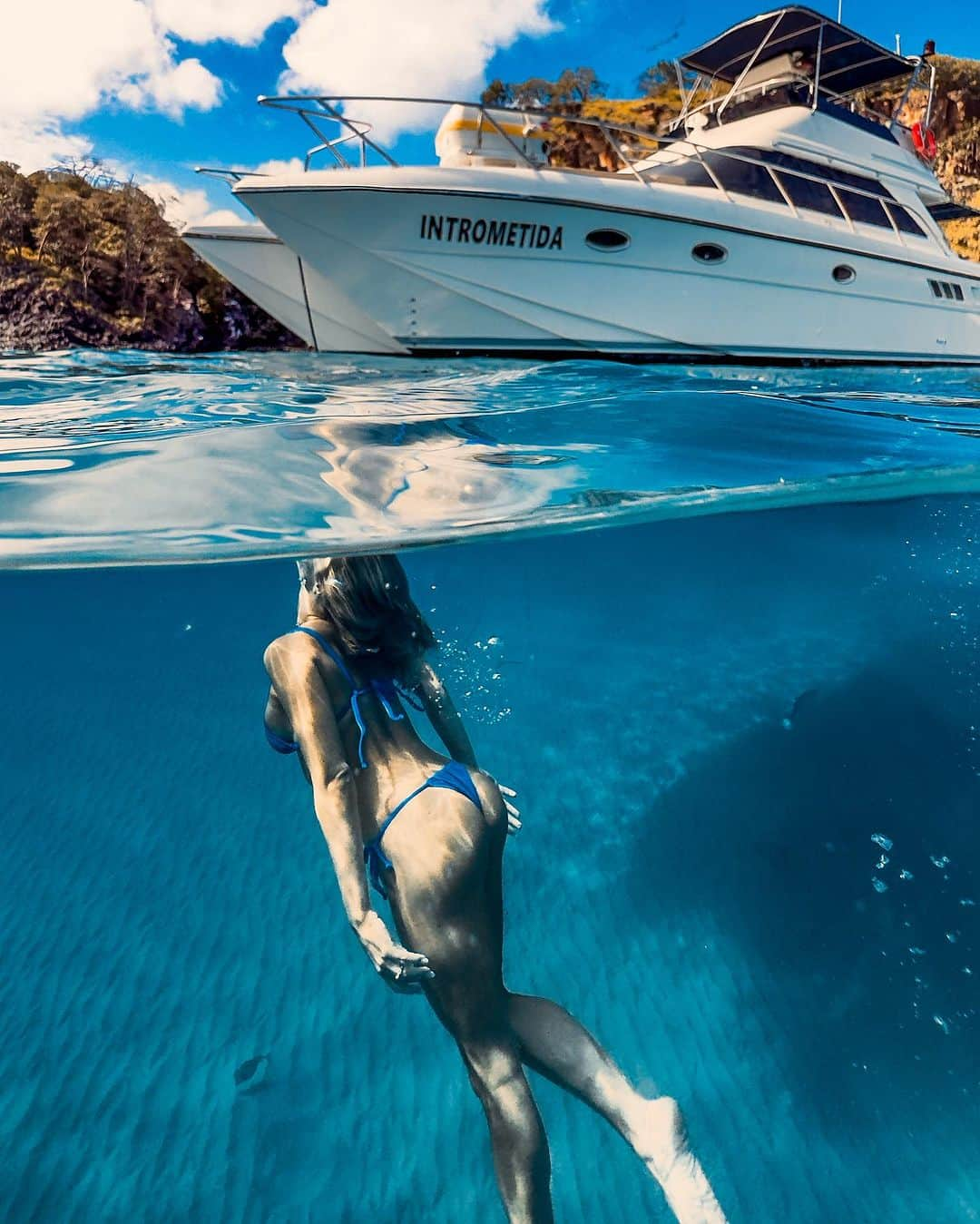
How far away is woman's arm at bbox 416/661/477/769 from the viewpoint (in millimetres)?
3148

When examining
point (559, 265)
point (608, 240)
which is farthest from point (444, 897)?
point (608, 240)

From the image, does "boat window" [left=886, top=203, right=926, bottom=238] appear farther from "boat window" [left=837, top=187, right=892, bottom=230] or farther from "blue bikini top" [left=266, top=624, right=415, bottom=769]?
"blue bikini top" [left=266, top=624, right=415, bottom=769]

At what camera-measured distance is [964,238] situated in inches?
1011

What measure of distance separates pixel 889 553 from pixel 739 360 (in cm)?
385

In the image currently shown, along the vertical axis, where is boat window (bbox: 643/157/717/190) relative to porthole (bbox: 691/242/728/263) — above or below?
above

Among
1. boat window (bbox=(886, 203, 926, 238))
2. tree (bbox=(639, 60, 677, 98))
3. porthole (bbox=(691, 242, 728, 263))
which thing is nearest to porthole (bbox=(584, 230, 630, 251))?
porthole (bbox=(691, 242, 728, 263))

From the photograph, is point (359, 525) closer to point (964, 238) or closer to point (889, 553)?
point (889, 553)

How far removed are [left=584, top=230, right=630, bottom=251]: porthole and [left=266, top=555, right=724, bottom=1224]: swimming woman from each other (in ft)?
25.1

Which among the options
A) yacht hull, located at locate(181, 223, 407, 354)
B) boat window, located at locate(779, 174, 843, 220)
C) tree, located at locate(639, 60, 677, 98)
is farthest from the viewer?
tree, located at locate(639, 60, 677, 98)

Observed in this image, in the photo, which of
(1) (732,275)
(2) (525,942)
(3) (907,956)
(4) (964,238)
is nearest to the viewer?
(3) (907,956)

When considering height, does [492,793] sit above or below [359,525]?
below

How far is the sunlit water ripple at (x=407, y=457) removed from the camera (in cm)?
365

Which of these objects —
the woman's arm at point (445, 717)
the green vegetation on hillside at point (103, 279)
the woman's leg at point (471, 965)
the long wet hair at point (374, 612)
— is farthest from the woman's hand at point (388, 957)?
the green vegetation on hillside at point (103, 279)

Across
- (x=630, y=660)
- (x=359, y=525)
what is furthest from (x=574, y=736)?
(x=359, y=525)
